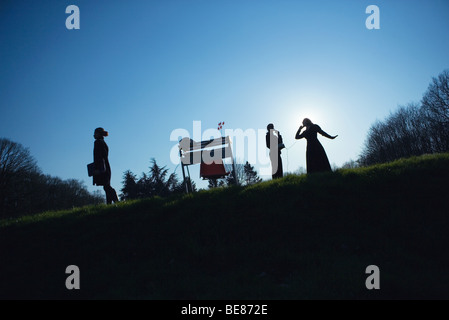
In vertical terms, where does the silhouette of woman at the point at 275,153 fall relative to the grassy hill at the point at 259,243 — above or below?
above

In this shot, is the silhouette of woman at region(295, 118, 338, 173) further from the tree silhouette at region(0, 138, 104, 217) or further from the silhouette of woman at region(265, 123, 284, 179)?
the tree silhouette at region(0, 138, 104, 217)

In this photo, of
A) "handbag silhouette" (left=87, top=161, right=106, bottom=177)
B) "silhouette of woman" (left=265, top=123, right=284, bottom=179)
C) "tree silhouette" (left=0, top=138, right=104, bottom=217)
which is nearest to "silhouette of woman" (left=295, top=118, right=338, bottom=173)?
"silhouette of woman" (left=265, top=123, right=284, bottom=179)

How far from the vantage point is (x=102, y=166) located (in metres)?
7.60

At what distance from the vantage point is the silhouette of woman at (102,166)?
25.0 ft

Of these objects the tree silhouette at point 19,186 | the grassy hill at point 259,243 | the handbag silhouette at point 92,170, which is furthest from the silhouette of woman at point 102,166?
the tree silhouette at point 19,186

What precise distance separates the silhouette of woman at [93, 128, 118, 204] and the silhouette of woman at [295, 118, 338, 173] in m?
6.47

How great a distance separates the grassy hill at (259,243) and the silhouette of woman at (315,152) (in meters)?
1.39

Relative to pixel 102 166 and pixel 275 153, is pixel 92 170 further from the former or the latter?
pixel 275 153

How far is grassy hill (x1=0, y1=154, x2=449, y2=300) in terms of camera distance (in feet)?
10.7

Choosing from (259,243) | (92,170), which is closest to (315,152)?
(259,243)

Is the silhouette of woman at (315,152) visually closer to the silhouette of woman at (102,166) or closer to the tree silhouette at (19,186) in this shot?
the silhouette of woman at (102,166)

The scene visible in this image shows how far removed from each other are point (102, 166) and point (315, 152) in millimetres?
6847
